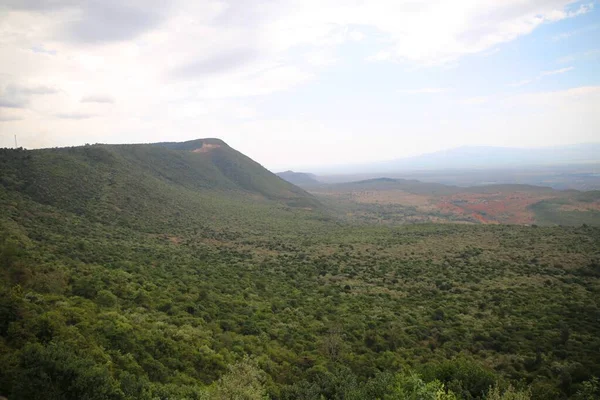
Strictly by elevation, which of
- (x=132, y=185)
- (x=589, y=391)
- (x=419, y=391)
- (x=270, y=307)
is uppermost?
(x=132, y=185)

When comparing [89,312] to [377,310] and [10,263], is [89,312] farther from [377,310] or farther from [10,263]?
[377,310]

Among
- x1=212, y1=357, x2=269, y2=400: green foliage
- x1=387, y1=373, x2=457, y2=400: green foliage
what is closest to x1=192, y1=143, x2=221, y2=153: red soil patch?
x1=212, y1=357, x2=269, y2=400: green foliage

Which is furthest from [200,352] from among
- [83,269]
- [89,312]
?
[83,269]

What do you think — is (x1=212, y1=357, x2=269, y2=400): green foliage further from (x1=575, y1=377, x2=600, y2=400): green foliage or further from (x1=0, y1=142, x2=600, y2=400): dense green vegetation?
(x1=575, y1=377, x2=600, y2=400): green foliage

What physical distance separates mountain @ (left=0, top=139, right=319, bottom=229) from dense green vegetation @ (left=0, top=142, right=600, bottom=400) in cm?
46

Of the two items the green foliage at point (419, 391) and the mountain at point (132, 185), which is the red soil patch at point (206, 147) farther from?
the green foliage at point (419, 391)

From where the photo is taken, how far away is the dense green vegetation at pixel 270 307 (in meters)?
14.2

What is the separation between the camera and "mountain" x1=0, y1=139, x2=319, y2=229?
45.1 meters

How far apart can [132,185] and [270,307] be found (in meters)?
46.7

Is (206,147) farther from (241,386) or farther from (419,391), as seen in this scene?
(419,391)

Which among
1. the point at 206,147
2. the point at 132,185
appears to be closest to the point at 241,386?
the point at 132,185

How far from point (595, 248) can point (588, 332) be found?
941 inches

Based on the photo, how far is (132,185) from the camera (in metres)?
62.2

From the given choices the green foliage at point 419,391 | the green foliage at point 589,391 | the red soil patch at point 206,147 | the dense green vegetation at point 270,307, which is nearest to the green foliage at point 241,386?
the dense green vegetation at point 270,307
